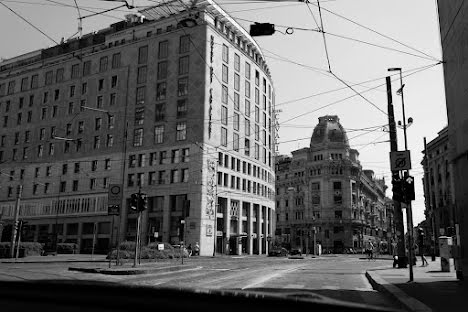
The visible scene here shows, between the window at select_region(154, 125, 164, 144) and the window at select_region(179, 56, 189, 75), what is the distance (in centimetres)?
828

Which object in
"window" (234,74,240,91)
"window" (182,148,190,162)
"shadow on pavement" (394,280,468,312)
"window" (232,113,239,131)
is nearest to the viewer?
"shadow on pavement" (394,280,468,312)

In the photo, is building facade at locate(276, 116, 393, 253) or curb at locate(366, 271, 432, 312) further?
building facade at locate(276, 116, 393, 253)

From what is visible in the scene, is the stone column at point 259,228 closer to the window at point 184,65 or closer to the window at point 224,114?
the window at point 224,114

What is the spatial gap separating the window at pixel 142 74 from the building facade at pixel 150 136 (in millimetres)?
212

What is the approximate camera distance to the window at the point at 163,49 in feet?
214

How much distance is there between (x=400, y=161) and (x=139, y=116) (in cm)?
5258

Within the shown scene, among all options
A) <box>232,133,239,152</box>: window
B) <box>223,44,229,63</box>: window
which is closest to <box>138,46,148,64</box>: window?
<box>223,44,229,63</box>: window

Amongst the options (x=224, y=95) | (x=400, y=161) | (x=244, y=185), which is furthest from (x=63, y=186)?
(x=400, y=161)

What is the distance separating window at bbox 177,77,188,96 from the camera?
6222 centimetres

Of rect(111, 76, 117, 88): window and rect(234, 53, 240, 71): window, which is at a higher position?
rect(234, 53, 240, 71): window

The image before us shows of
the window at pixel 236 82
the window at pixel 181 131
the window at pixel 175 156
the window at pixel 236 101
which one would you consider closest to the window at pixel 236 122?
the window at pixel 236 101

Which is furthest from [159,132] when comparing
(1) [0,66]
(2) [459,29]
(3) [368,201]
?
(3) [368,201]

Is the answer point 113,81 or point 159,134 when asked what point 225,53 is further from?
point 113,81

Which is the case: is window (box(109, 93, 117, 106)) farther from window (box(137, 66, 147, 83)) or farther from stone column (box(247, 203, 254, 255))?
stone column (box(247, 203, 254, 255))
